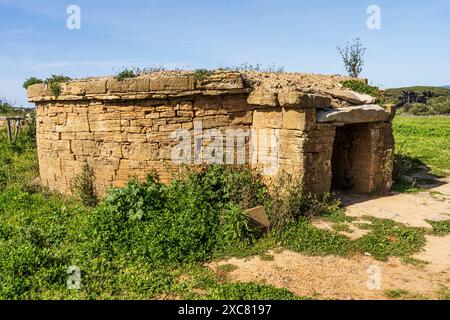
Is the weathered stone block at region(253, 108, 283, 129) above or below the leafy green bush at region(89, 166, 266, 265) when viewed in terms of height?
above

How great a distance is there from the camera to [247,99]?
7.29 metres

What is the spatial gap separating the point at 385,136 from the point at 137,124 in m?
5.42

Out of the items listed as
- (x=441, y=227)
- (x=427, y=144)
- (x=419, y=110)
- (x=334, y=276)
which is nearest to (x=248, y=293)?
(x=334, y=276)

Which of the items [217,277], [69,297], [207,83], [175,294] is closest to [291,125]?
[207,83]

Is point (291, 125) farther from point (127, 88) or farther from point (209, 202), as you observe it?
point (127, 88)

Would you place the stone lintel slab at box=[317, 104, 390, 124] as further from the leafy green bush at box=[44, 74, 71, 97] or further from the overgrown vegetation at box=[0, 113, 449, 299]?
the leafy green bush at box=[44, 74, 71, 97]

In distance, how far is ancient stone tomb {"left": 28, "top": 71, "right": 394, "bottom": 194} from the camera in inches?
276

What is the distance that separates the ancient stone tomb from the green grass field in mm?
5556

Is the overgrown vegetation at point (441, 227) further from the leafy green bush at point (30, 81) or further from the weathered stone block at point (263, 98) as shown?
the leafy green bush at point (30, 81)

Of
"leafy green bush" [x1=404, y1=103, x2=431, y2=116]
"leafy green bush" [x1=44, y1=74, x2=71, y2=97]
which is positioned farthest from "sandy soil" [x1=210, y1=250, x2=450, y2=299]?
"leafy green bush" [x1=404, y1=103, x2=431, y2=116]

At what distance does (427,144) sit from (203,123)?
491 inches

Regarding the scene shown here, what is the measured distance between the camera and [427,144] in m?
16.0

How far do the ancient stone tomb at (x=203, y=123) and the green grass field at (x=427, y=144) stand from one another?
219 inches

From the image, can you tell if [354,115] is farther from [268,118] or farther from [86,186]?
[86,186]
